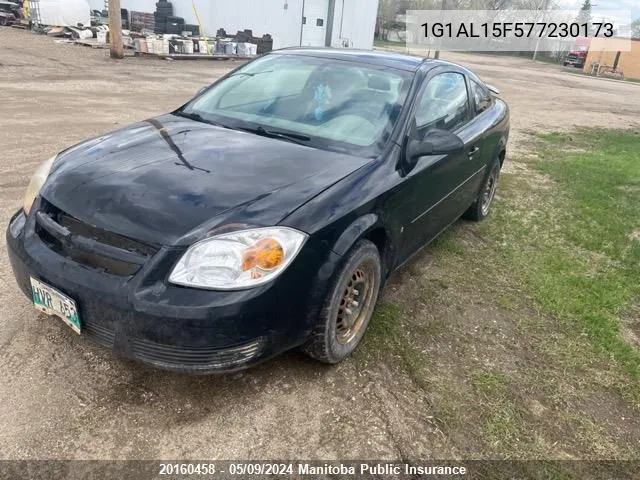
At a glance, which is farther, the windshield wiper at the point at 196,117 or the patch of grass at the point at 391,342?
the windshield wiper at the point at 196,117

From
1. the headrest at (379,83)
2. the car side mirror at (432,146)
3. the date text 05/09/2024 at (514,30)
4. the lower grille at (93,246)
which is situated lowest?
the lower grille at (93,246)

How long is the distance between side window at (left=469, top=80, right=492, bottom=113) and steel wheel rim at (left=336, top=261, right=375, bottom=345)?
235 cm

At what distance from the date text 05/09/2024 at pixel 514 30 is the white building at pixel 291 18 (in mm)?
20429

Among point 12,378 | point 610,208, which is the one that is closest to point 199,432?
point 12,378

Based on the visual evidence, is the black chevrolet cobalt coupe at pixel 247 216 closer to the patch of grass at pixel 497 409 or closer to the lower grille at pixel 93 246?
the lower grille at pixel 93 246

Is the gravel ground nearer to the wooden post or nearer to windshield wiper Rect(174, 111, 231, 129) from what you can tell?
windshield wiper Rect(174, 111, 231, 129)

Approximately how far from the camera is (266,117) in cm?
333

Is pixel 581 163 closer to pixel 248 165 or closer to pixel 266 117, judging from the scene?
pixel 266 117

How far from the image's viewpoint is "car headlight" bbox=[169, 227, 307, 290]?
2156mm

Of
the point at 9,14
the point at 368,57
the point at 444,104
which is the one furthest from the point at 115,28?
the point at 444,104

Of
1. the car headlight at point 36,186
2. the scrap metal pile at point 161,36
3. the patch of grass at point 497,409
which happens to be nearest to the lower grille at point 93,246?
the car headlight at point 36,186

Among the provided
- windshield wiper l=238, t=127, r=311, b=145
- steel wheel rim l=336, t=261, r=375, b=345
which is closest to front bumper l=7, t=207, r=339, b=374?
Answer: steel wheel rim l=336, t=261, r=375, b=345

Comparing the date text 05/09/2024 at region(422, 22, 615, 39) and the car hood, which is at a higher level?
the date text 05/09/2024 at region(422, 22, 615, 39)

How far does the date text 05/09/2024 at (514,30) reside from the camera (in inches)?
1779
